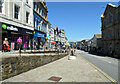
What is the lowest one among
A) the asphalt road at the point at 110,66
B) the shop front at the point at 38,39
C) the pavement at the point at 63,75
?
the asphalt road at the point at 110,66

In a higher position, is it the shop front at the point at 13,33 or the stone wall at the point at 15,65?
the shop front at the point at 13,33

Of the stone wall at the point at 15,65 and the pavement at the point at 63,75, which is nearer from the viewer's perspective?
the stone wall at the point at 15,65

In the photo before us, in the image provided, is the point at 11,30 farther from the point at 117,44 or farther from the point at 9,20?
the point at 117,44

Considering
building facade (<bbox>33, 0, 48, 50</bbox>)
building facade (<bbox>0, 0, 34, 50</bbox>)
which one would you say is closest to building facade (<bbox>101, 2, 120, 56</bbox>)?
building facade (<bbox>33, 0, 48, 50</bbox>)

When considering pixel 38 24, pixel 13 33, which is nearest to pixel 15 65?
pixel 13 33

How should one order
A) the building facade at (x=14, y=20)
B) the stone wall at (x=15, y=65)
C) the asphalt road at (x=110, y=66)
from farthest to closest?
1. the building facade at (x=14, y=20)
2. the asphalt road at (x=110, y=66)
3. the stone wall at (x=15, y=65)

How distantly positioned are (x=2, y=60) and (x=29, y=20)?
40.6 ft

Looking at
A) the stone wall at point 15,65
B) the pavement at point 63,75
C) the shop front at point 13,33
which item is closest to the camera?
the stone wall at point 15,65

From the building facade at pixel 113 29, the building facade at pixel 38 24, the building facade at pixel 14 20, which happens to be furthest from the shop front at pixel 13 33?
the building facade at pixel 113 29

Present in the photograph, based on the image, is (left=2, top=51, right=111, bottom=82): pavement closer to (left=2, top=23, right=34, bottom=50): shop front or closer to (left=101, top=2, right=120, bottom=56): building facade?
(left=2, top=23, right=34, bottom=50): shop front

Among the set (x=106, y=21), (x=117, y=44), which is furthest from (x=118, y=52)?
(x=106, y=21)

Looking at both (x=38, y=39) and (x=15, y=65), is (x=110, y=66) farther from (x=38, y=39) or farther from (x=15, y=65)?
(x=38, y=39)

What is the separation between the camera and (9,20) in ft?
37.0

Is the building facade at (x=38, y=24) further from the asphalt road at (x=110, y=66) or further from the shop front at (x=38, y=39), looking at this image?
the asphalt road at (x=110, y=66)
